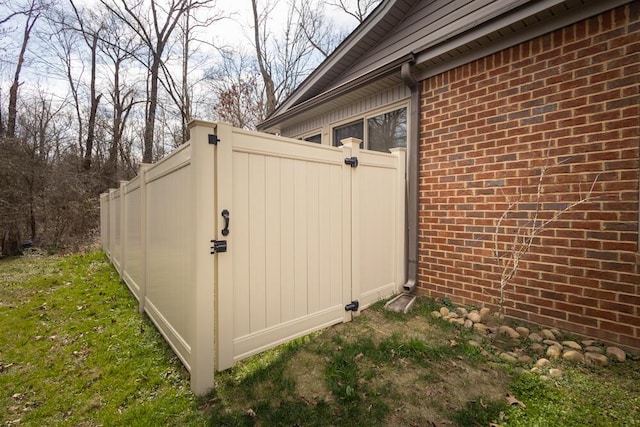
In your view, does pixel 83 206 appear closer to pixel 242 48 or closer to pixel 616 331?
pixel 242 48

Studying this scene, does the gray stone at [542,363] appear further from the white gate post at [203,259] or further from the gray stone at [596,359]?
the white gate post at [203,259]

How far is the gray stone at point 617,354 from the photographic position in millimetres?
2422

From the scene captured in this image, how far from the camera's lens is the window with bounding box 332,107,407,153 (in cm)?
445

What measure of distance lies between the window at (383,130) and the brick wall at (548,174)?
1.79 feet

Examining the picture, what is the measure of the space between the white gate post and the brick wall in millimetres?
2840

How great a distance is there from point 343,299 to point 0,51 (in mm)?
13120

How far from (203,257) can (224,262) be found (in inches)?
7.1

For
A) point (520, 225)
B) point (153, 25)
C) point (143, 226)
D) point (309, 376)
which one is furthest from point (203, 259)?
point (153, 25)

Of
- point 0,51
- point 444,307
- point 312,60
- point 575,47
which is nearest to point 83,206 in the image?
point 0,51

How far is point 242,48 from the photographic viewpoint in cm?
1304

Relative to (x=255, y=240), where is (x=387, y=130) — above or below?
above

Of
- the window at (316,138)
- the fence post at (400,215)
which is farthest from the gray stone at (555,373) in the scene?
the window at (316,138)

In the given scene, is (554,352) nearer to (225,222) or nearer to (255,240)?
Answer: (255,240)

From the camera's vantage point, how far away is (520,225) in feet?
10.3
